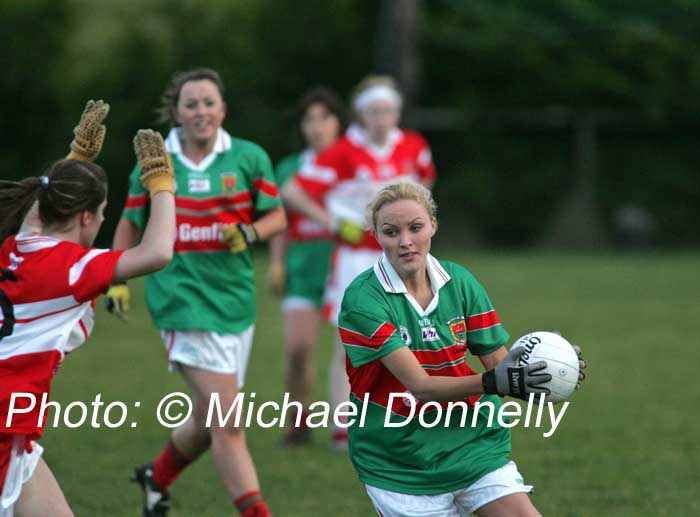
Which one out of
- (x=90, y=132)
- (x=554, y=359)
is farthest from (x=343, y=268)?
(x=554, y=359)

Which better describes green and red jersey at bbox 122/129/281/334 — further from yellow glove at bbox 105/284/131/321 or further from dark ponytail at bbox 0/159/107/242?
dark ponytail at bbox 0/159/107/242

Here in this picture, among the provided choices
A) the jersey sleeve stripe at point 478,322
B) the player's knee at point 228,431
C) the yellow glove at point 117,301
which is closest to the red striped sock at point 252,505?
the player's knee at point 228,431

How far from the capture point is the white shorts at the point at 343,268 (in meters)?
7.39

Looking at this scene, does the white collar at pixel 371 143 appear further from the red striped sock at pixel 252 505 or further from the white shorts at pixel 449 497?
the white shorts at pixel 449 497

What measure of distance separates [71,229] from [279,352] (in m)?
7.73

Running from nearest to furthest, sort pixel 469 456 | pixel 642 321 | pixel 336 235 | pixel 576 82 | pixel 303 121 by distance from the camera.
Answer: pixel 469 456, pixel 336 235, pixel 303 121, pixel 642 321, pixel 576 82

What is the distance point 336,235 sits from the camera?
7.46 meters

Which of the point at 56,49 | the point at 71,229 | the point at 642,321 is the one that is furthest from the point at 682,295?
the point at 56,49

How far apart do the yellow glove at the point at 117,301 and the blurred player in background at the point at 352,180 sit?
7.89 ft

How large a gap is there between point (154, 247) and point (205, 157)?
54.9 inches

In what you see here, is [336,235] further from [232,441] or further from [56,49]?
[56,49]

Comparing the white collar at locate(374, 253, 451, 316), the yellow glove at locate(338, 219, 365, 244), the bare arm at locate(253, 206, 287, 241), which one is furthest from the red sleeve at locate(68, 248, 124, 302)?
the yellow glove at locate(338, 219, 365, 244)

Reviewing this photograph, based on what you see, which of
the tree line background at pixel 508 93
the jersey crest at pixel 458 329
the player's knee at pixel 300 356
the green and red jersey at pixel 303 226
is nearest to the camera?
the jersey crest at pixel 458 329

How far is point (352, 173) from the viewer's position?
7496 millimetres
